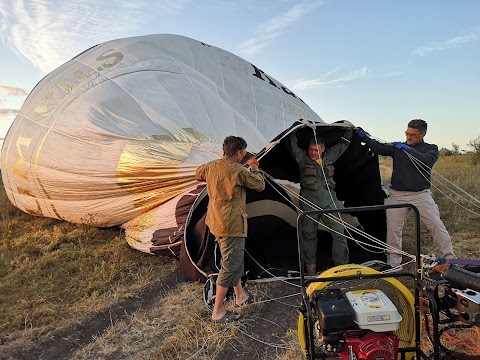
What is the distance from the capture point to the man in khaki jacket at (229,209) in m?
3.59

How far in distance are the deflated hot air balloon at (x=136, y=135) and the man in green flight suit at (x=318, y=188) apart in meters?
0.23

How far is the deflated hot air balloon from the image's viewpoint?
17.0 feet

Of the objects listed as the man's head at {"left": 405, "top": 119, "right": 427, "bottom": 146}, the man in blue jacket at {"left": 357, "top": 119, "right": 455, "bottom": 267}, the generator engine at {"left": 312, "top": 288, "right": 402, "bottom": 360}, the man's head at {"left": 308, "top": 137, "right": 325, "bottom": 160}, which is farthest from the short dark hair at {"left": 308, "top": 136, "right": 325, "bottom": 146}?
the generator engine at {"left": 312, "top": 288, "right": 402, "bottom": 360}

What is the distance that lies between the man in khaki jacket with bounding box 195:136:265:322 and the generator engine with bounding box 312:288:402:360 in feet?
4.88

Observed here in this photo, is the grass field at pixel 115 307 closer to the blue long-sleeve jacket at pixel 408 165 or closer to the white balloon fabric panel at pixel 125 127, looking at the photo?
the white balloon fabric panel at pixel 125 127

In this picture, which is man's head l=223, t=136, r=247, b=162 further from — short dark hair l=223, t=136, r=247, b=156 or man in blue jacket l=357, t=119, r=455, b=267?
man in blue jacket l=357, t=119, r=455, b=267

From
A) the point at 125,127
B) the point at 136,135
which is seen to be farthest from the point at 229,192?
the point at 125,127

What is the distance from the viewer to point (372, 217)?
17.0ft

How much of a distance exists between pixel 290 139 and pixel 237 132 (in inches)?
85.9

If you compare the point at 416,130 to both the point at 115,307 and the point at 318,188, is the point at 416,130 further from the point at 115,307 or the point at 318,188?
the point at 115,307

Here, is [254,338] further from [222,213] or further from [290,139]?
[290,139]

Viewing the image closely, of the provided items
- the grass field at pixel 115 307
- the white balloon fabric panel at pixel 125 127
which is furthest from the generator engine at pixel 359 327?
the white balloon fabric panel at pixel 125 127

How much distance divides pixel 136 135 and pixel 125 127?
241 mm

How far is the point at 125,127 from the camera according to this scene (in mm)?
5887
